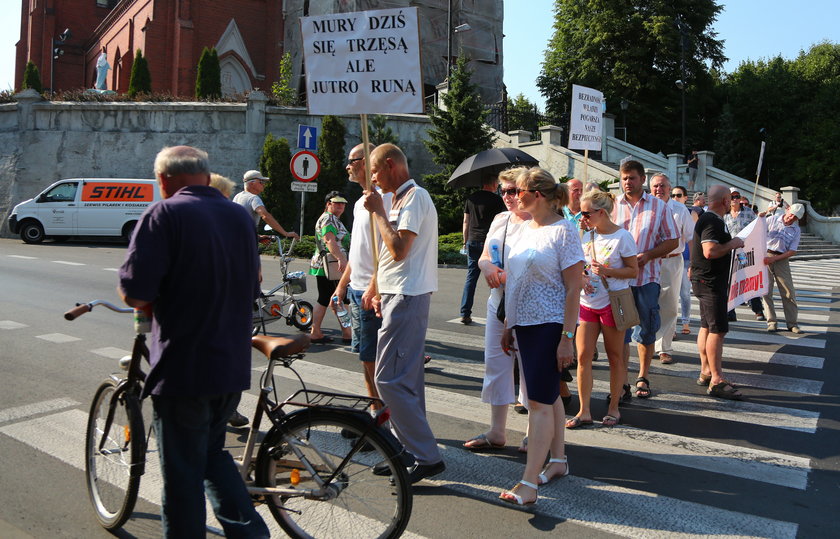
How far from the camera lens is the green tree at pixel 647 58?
140 feet

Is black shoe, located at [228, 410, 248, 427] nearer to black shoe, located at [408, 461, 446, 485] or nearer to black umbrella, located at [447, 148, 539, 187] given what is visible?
black shoe, located at [408, 461, 446, 485]

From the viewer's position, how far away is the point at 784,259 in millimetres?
10695

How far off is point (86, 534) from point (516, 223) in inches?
133

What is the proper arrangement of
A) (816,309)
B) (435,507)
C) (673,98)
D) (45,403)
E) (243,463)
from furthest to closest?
(673,98)
(816,309)
(45,403)
(435,507)
(243,463)

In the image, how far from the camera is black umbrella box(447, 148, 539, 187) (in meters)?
8.05

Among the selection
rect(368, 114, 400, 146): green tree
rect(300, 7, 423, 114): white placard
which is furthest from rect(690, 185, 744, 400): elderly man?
rect(368, 114, 400, 146): green tree

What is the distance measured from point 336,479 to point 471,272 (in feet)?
21.3

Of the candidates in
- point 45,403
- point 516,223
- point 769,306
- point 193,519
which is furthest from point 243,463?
point 769,306

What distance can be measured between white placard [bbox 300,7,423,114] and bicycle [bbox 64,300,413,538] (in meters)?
2.46

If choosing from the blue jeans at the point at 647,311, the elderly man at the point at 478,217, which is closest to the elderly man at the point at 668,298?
the blue jeans at the point at 647,311

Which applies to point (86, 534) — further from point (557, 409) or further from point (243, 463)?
point (557, 409)

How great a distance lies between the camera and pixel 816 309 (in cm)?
1267

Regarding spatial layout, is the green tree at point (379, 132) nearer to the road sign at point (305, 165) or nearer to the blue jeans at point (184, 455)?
the road sign at point (305, 165)

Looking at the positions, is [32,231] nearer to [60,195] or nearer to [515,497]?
[60,195]
